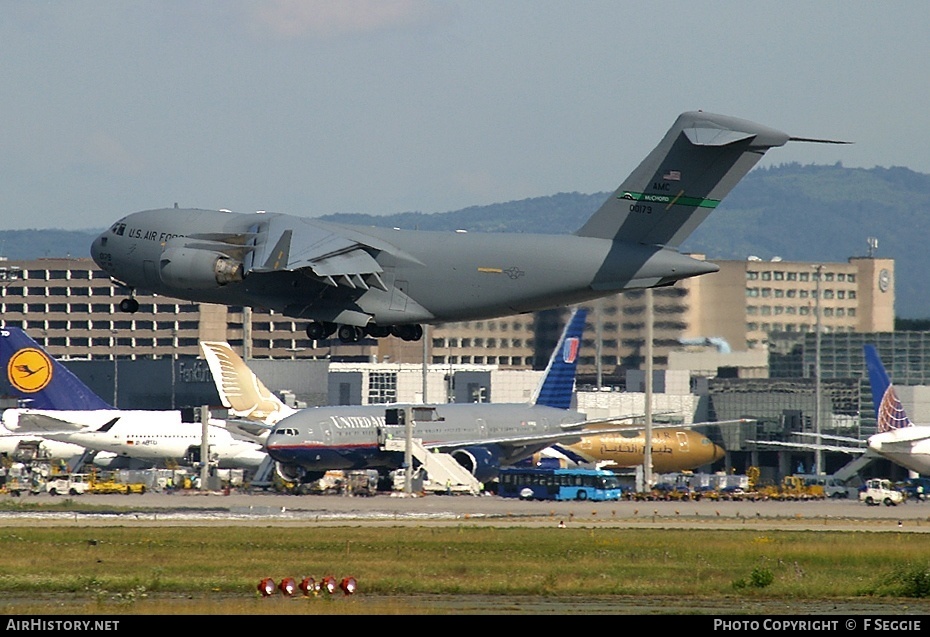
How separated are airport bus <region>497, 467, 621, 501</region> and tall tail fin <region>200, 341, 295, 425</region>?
20842 millimetres

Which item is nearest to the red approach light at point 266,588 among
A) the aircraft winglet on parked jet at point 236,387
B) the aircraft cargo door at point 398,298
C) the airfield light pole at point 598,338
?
the aircraft cargo door at point 398,298

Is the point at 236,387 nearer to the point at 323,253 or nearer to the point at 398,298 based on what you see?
the point at 398,298

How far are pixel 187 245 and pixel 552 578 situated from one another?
12439 mm

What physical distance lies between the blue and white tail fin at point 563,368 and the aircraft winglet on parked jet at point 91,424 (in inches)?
595

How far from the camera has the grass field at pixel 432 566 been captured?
1150 inches

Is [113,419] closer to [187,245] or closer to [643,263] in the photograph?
[187,245]

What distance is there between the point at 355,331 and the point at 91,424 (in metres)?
44.4

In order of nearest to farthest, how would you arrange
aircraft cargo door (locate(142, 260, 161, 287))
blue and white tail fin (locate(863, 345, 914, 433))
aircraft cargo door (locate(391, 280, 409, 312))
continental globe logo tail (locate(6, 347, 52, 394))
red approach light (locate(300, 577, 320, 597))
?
red approach light (locate(300, 577, 320, 597)), aircraft cargo door (locate(391, 280, 409, 312)), aircraft cargo door (locate(142, 260, 161, 287)), blue and white tail fin (locate(863, 345, 914, 433)), continental globe logo tail (locate(6, 347, 52, 394))

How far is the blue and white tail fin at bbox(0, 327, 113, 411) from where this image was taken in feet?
262

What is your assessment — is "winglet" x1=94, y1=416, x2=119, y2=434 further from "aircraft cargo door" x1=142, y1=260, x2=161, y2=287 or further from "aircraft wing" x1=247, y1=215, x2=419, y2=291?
"aircraft wing" x1=247, y1=215, x2=419, y2=291

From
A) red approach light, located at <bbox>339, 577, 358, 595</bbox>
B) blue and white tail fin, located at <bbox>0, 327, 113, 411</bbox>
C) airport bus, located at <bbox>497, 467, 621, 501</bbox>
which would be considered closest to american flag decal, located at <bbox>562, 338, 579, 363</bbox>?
airport bus, located at <bbox>497, 467, 621, 501</bbox>

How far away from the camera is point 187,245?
36906 mm

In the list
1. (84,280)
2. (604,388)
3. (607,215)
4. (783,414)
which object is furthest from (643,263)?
(84,280)

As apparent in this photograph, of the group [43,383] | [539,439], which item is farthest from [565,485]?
[43,383]
